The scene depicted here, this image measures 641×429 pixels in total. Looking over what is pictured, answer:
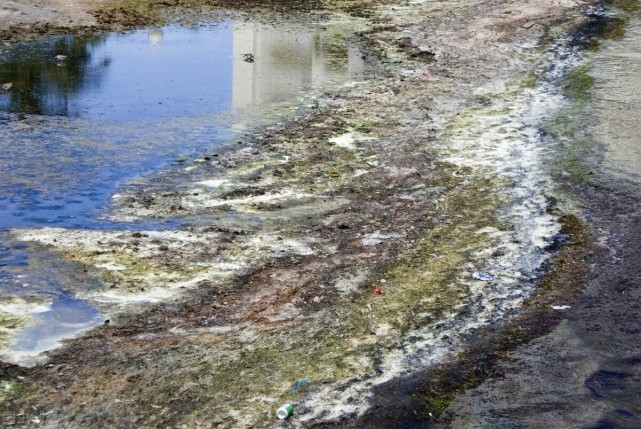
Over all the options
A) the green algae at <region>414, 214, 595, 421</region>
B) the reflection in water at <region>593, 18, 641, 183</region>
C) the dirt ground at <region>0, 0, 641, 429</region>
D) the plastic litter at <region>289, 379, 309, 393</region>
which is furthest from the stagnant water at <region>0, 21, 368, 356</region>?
the reflection in water at <region>593, 18, 641, 183</region>

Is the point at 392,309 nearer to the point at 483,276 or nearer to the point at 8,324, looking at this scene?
the point at 483,276

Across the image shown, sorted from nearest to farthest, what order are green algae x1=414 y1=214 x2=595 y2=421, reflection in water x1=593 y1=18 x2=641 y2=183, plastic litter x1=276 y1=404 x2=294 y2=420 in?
plastic litter x1=276 y1=404 x2=294 y2=420 → green algae x1=414 y1=214 x2=595 y2=421 → reflection in water x1=593 y1=18 x2=641 y2=183

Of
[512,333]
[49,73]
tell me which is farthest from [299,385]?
[49,73]

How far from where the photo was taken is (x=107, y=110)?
1220 cm

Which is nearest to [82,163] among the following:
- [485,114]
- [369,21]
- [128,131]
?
[128,131]

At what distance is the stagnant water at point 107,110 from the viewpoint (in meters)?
7.46

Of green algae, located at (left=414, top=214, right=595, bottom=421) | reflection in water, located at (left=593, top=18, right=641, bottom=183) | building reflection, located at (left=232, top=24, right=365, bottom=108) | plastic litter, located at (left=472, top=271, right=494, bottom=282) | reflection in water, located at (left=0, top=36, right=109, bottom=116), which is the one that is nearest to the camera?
green algae, located at (left=414, top=214, right=595, bottom=421)

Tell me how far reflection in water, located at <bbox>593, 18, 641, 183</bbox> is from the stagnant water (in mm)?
3855

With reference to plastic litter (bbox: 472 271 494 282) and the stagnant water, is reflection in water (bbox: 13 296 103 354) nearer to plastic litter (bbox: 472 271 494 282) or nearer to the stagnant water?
the stagnant water

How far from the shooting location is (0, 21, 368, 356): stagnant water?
7457 mm

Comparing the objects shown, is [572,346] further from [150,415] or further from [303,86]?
[303,86]

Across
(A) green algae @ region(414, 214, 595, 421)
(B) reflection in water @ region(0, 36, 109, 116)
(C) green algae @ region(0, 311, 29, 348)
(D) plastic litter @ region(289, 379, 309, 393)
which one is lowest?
(C) green algae @ region(0, 311, 29, 348)

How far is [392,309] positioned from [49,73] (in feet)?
29.2

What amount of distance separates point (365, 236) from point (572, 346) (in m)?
2.50
